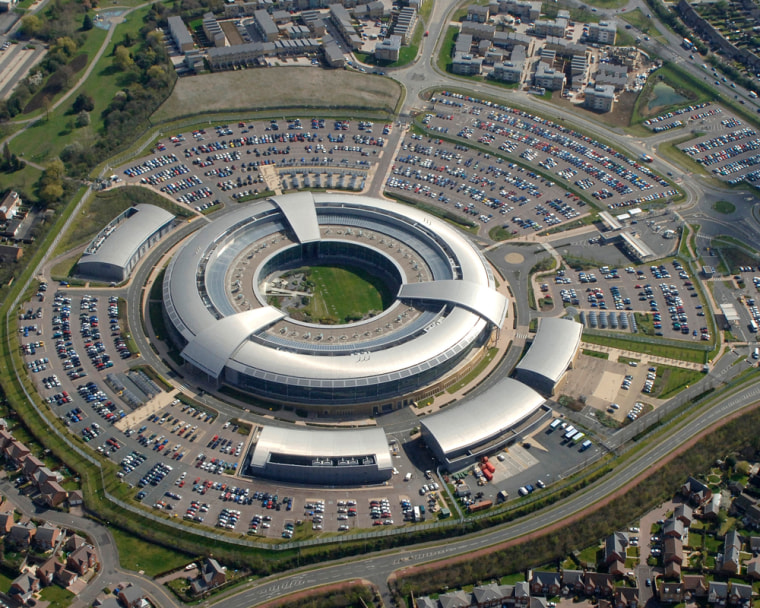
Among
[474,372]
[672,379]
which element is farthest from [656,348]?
[474,372]

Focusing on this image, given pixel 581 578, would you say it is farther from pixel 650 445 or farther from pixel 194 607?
pixel 194 607

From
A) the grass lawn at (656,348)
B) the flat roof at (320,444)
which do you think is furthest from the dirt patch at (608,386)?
the flat roof at (320,444)

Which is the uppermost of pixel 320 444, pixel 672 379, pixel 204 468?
pixel 672 379

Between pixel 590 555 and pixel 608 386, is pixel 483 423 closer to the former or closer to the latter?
pixel 590 555

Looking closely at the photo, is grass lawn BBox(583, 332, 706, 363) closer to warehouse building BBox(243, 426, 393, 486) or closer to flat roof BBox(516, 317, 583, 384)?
flat roof BBox(516, 317, 583, 384)

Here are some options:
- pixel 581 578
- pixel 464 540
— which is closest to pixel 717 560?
pixel 581 578
